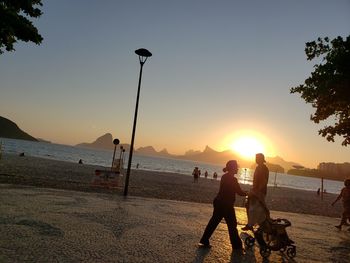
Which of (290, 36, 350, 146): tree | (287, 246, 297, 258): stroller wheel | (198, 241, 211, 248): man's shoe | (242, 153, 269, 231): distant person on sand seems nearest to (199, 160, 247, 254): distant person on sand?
(198, 241, 211, 248): man's shoe

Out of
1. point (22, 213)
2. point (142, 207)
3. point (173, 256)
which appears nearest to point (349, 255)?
point (173, 256)

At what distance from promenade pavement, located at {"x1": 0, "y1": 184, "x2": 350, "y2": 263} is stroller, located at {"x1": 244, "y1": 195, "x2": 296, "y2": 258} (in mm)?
208

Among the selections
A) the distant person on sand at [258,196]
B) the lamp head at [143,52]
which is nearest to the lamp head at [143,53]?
the lamp head at [143,52]

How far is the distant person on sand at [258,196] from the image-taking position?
348 inches

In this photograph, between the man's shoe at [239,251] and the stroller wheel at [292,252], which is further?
the stroller wheel at [292,252]

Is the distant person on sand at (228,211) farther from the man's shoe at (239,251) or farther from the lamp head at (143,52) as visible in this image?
the lamp head at (143,52)

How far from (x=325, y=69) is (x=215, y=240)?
29.7ft

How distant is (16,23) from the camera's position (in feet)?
55.5

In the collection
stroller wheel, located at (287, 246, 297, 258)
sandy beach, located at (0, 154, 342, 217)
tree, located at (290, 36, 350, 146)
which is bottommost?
sandy beach, located at (0, 154, 342, 217)

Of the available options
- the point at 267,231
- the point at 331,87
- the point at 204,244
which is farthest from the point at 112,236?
the point at 331,87

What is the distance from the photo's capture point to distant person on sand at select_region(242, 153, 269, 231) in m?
8.84

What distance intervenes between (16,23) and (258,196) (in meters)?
13.2

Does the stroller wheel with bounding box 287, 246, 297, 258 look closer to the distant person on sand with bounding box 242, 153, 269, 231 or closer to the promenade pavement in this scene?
the promenade pavement

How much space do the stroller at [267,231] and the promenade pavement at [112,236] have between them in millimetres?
208
